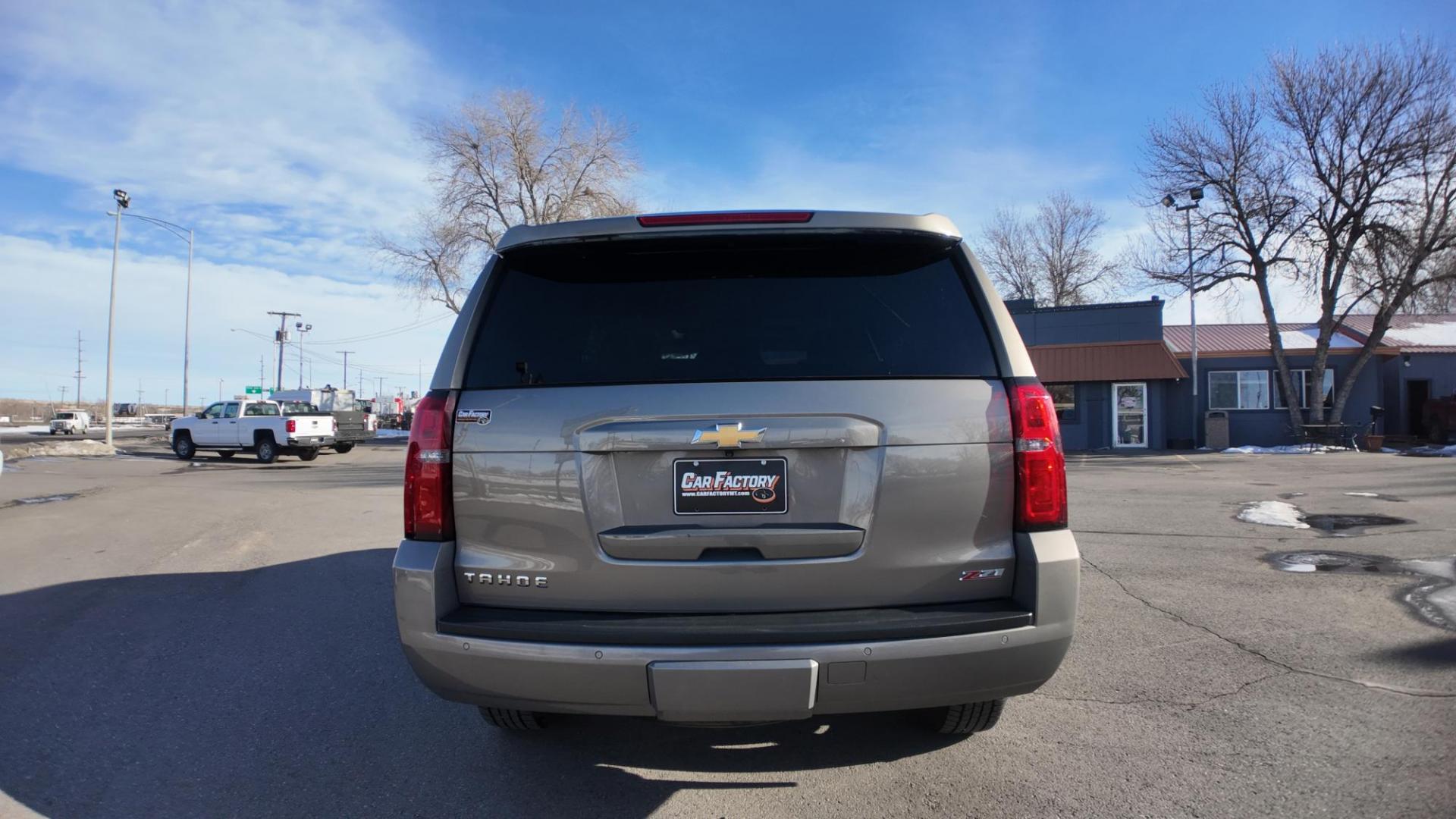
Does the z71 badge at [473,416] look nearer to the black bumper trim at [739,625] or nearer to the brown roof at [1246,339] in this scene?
the black bumper trim at [739,625]

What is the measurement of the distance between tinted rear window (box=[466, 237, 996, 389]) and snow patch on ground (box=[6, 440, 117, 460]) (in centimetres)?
3003

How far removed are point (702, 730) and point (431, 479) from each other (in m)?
1.81

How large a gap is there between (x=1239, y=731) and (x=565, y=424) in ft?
10.9

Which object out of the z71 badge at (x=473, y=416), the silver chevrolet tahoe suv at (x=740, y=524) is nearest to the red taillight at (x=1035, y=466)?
the silver chevrolet tahoe suv at (x=740, y=524)

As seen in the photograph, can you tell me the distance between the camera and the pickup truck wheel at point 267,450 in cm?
2372

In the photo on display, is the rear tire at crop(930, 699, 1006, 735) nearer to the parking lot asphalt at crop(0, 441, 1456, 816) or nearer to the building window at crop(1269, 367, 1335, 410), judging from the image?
the parking lot asphalt at crop(0, 441, 1456, 816)

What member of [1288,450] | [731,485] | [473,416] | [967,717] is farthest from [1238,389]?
[473,416]

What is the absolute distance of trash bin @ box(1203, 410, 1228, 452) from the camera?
26.5 metres

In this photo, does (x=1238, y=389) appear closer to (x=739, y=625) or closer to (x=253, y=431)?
(x=739, y=625)

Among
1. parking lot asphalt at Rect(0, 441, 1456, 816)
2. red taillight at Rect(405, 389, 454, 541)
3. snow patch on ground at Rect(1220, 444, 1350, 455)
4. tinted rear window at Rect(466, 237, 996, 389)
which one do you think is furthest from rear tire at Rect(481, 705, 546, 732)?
snow patch on ground at Rect(1220, 444, 1350, 455)

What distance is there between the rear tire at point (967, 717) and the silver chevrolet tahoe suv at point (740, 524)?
543 mm

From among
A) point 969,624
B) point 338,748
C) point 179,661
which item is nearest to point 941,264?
point 969,624

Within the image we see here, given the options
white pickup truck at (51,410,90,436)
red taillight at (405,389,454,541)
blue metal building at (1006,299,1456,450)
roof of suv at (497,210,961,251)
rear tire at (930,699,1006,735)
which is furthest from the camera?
white pickup truck at (51,410,90,436)

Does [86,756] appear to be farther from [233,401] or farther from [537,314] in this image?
[233,401]
